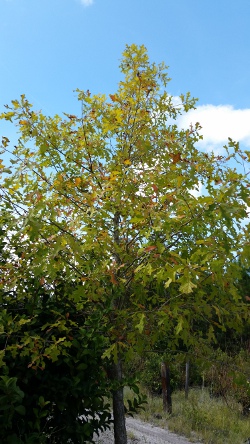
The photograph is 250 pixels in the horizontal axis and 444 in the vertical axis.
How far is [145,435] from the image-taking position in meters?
7.47

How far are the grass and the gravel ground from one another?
26 centimetres

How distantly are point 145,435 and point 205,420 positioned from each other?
205 centimetres

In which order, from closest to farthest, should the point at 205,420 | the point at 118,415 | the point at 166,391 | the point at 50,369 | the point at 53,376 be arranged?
the point at 53,376
the point at 50,369
the point at 118,415
the point at 205,420
the point at 166,391

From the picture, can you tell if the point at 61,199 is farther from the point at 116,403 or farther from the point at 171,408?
the point at 171,408

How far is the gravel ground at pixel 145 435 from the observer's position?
22.7 ft

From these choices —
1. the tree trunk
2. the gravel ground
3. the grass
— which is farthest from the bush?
the grass

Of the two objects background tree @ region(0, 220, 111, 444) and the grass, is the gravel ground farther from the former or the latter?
background tree @ region(0, 220, 111, 444)

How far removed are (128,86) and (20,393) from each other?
3.74 meters

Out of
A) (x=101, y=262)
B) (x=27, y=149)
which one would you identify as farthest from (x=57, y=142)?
(x=101, y=262)

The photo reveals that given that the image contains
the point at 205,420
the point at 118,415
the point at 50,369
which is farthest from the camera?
the point at 205,420

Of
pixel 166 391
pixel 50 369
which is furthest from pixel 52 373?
pixel 166 391

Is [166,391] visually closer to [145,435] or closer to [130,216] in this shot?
[145,435]

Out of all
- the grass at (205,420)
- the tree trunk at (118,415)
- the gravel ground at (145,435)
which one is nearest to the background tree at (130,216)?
the tree trunk at (118,415)

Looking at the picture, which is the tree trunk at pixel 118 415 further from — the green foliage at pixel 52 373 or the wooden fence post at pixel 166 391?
the wooden fence post at pixel 166 391
